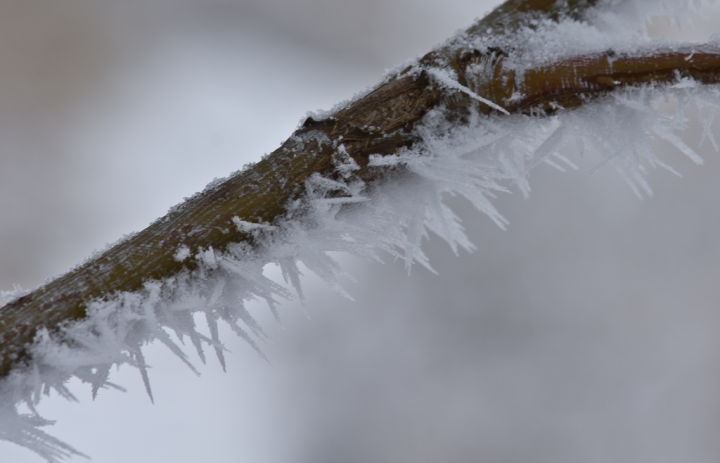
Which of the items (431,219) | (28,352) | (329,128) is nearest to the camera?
(28,352)

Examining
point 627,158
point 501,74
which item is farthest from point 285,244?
point 627,158

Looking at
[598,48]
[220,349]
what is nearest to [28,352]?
[220,349]

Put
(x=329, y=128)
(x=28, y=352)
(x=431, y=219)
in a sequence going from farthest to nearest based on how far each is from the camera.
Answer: (x=431, y=219)
(x=329, y=128)
(x=28, y=352)

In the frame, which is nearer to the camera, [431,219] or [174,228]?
[174,228]

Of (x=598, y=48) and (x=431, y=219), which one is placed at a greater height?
(x=598, y=48)

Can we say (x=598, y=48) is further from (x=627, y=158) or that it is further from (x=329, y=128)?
(x=329, y=128)

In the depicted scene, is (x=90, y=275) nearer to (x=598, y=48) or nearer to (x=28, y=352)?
(x=28, y=352)
